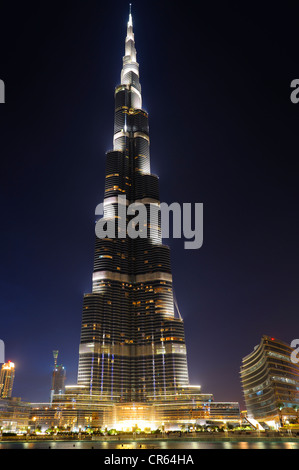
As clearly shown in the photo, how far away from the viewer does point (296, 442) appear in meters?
123

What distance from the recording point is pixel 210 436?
138 m

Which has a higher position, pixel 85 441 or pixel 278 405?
pixel 278 405
